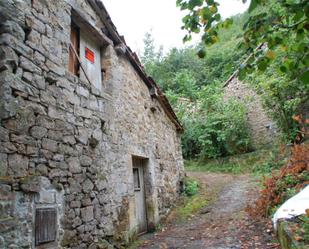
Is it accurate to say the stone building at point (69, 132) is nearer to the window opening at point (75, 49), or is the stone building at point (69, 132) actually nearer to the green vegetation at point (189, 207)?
the window opening at point (75, 49)

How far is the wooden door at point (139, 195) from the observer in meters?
5.86

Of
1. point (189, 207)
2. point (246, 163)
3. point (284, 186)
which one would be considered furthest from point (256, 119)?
point (284, 186)

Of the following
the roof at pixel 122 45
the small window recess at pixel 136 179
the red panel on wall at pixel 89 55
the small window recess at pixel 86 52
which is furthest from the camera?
the small window recess at pixel 136 179

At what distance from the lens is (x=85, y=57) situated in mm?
4809

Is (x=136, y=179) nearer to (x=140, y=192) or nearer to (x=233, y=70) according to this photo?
(x=140, y=192)

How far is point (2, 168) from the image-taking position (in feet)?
8.93

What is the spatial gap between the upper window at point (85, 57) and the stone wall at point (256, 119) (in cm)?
844

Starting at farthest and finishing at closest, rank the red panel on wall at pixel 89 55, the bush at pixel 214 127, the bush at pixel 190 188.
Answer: the bush at pixel 214 127 < the bush at pixel 190 188 < the red panel on wall at pixel 89 55

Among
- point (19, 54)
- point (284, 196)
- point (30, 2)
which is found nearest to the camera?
point (19, 54)

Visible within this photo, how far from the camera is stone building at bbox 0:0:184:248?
9.56ft

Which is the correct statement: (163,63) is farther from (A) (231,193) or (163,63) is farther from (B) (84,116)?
(B) (84,116)

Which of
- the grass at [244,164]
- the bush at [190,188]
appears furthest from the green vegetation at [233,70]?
the bush at [190,188]

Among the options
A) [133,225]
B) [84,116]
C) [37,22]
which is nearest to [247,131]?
[133,225]

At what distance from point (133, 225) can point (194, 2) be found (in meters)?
4.38
